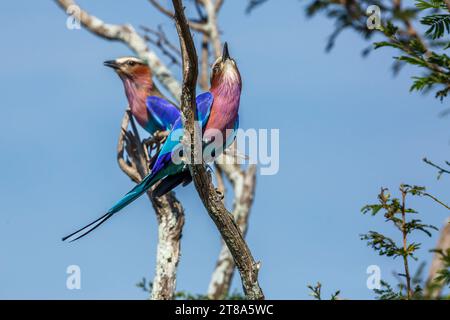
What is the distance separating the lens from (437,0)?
4832 millimetres

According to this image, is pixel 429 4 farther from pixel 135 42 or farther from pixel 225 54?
pixel 135 42

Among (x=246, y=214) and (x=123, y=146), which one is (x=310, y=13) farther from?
(x=246, y=214)

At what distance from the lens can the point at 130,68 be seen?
9.27 metres

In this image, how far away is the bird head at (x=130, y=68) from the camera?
926 cm

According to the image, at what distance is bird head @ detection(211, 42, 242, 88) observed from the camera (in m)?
6.41

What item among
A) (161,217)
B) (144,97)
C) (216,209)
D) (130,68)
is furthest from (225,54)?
(130,68)

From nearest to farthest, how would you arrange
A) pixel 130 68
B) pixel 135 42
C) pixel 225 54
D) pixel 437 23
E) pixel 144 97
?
pixel 437 23 → pixel 225 54 → pixel 144 97 → pixel 130 68 → pixel 135 42

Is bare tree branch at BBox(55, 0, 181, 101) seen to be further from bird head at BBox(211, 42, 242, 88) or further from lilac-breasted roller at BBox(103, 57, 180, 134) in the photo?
bird head at BBox(211, 42, 242, 88)

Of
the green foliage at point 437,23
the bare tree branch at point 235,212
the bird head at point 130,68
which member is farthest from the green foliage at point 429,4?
the bare tree branch at point 235,212

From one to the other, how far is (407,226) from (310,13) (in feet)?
4.87

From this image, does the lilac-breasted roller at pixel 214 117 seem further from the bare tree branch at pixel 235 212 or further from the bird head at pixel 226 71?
the bare tree branch at pixel 235 212

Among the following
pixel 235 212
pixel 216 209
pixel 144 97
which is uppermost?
pixel 235 212

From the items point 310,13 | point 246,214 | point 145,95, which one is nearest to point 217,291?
point 246,214

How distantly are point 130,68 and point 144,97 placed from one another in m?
0.43
